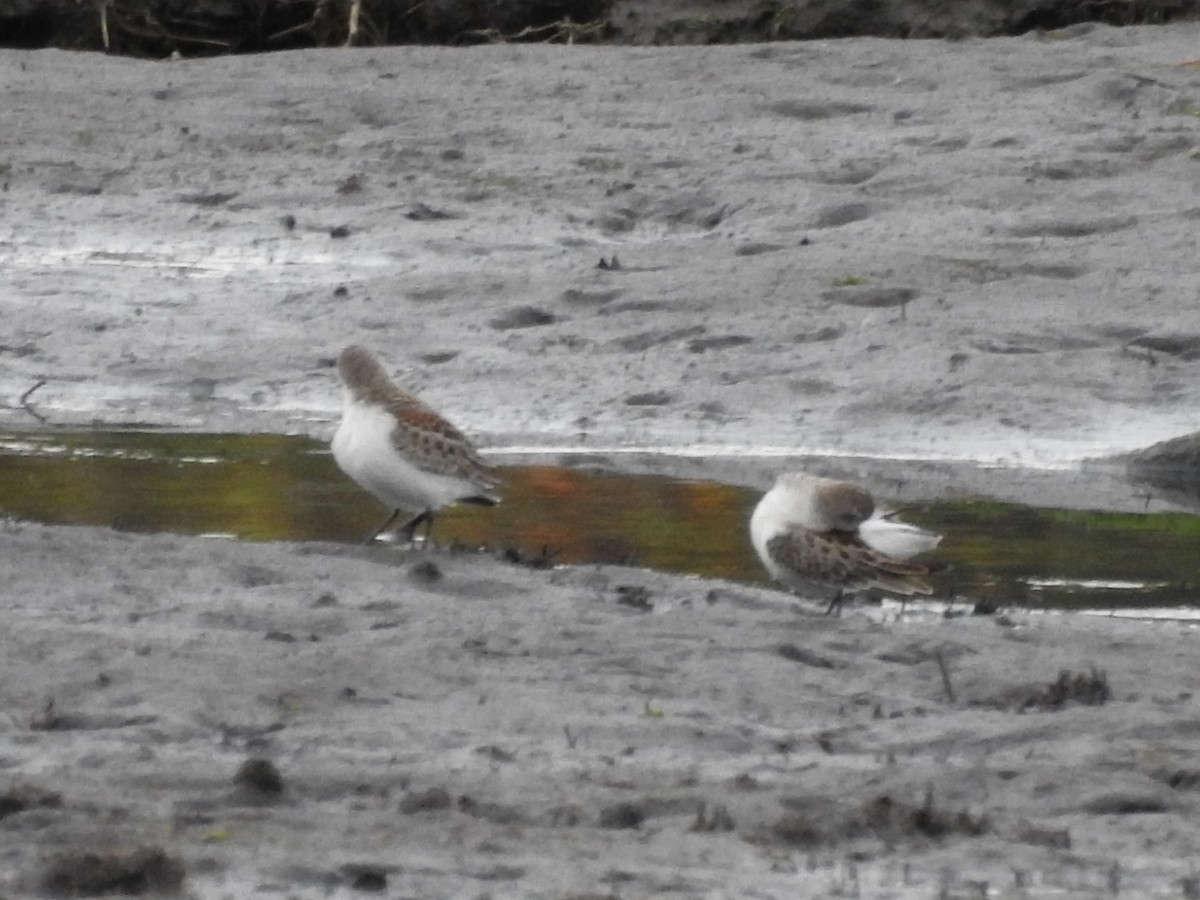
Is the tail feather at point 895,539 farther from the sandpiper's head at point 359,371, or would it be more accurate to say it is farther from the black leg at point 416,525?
the sandpiper's head at point 359,371

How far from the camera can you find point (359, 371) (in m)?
8.48

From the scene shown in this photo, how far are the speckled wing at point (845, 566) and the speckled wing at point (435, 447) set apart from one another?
965 mm

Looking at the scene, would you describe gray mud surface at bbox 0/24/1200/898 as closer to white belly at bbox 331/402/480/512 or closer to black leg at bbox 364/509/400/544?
white belly at bbox 331/402/480/512

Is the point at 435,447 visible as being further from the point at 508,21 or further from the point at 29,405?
the point at 508,21

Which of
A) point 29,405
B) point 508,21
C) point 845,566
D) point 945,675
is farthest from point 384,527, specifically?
point 508,21

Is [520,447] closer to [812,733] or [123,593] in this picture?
[123,593]

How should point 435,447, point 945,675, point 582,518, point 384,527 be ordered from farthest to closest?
point 582,518, point 384,527, point 435,447, point 945,675

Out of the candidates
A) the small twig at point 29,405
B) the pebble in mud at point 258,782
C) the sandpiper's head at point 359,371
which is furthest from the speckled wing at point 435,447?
the small twig at point 29,405

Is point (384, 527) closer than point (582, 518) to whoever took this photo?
Yes

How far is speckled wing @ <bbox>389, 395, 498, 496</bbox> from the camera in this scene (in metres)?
8.02

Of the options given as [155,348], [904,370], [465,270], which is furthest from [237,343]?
[904,370]

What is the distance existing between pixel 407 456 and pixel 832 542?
127cm

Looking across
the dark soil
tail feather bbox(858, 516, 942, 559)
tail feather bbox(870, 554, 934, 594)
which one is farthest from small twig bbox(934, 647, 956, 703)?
the dark soil

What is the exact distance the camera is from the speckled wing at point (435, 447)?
8016mm
